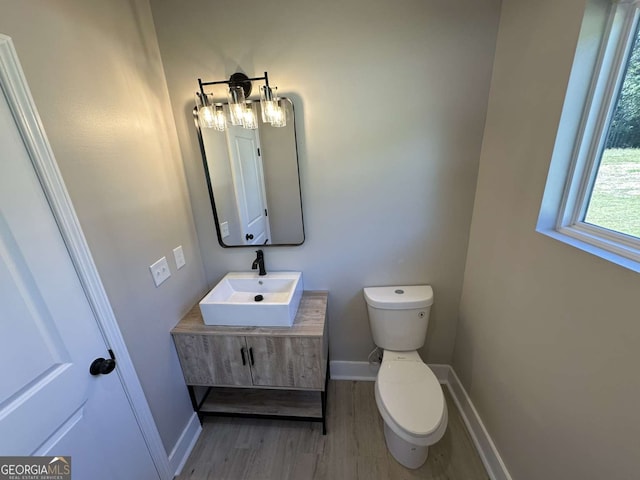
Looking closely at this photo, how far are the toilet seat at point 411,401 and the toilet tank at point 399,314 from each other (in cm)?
11

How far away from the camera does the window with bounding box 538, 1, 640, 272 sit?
80 cm

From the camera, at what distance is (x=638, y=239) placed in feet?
2.54

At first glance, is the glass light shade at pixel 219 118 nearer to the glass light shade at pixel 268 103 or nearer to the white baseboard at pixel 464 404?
the glass light shade at pixel 268 103

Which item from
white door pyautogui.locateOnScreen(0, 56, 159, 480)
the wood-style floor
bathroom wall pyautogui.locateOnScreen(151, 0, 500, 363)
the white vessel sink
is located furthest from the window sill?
white door pyautogui.locateOnScreen(0, 56, 159, 480)

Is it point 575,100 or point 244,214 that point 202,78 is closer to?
point 244,214

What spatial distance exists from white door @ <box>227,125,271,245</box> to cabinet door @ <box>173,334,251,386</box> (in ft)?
2.05

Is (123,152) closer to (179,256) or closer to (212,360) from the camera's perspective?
(179,256)

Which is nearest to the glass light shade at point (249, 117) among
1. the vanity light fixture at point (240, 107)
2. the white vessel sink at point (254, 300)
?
the vanity light fixture at point (240, 107)

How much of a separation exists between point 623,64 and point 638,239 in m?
0.58

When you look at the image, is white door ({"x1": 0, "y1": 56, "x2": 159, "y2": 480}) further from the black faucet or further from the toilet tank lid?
the toilet tank lid

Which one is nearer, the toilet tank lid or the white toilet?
the white toilet

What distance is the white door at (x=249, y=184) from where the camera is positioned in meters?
1.51

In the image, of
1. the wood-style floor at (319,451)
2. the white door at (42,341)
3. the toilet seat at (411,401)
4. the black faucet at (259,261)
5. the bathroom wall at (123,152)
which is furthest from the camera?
the black faucet at (259,261)

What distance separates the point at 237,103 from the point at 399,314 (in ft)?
4.92
